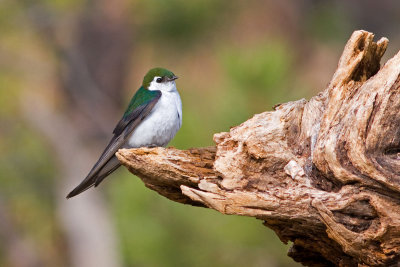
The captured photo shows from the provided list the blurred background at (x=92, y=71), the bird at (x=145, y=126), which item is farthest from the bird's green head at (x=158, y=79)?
the blurred background at (x=92, y=71)

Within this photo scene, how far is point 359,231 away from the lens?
3.29 metres

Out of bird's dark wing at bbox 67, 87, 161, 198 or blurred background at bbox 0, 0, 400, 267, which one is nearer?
bird's dark wing at bbox 67, 87, 161, 198

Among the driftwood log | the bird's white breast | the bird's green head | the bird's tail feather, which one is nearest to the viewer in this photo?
the driftwood log

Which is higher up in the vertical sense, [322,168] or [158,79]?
[158,79]

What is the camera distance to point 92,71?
11508mm

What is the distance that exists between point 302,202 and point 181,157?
66 centimetres

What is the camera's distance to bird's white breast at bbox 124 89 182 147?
4984mm

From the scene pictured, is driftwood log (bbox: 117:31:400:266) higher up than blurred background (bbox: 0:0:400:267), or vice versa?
blurred background (bbox: 0:0:400:267)

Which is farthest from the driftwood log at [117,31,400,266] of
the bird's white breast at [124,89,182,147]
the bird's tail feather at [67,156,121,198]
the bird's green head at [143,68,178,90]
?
the bird's green head at [143,68,178,90]

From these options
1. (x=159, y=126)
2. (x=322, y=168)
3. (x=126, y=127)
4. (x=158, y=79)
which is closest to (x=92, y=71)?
(x=158, y=79)

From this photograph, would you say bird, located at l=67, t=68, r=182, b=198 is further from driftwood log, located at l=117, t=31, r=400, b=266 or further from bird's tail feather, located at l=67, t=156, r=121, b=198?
driftwood log, located at l=117, t=31, r=400, b=266

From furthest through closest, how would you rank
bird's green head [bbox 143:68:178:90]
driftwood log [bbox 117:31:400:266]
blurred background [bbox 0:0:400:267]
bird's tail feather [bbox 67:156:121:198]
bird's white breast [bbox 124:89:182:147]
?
1. blurred background [bbox 0:0:400:267]
2. bird's green head [bbox 143:68:178:90]
3. bird's white breast [bbox 124:89:182:147]
4. bird's tail feather [bbox 67:156:121:198]
5. driftwood log [bbox 117:31:400:266]

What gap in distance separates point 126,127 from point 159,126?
27 cm

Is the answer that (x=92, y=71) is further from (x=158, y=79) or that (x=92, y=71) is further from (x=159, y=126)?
(x=159, y=126)
